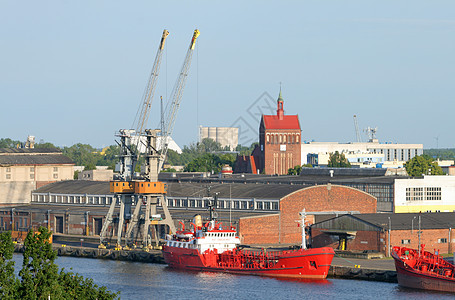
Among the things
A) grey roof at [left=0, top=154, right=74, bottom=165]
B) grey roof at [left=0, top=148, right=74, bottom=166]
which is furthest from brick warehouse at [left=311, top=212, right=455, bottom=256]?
grey roof at [left=0, top=148, right=74, bottom=166]

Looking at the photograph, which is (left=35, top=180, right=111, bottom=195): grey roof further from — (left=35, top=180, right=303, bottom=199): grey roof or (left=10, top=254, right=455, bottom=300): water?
(left=10, top=254, right=455, bottom=300): water

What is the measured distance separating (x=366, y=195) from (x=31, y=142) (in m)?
75.6

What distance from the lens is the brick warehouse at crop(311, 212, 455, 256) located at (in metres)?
94.1

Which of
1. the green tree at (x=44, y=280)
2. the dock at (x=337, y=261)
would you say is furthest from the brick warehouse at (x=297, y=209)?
the green tree at (x=44, y=280)

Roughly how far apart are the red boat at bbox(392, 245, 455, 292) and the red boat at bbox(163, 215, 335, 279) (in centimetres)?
726

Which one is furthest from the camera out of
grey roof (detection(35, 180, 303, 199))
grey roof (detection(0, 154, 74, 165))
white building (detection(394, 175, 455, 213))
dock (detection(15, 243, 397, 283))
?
grey roof (detection(0, 154, 74, 165))

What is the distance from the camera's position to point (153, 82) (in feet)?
426

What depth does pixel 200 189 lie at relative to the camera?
12300 centimetres

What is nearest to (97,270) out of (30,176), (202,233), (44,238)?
(202,233)

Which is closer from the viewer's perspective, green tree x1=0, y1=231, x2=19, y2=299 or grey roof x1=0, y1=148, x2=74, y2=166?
green tree x1=0, y1=231, x2=19, y2=299

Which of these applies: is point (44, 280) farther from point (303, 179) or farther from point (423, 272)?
point (303, 179)

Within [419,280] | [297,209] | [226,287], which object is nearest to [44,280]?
[226,287]

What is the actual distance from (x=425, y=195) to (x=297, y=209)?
2819 cm

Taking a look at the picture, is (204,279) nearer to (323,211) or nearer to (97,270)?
(97,270)
